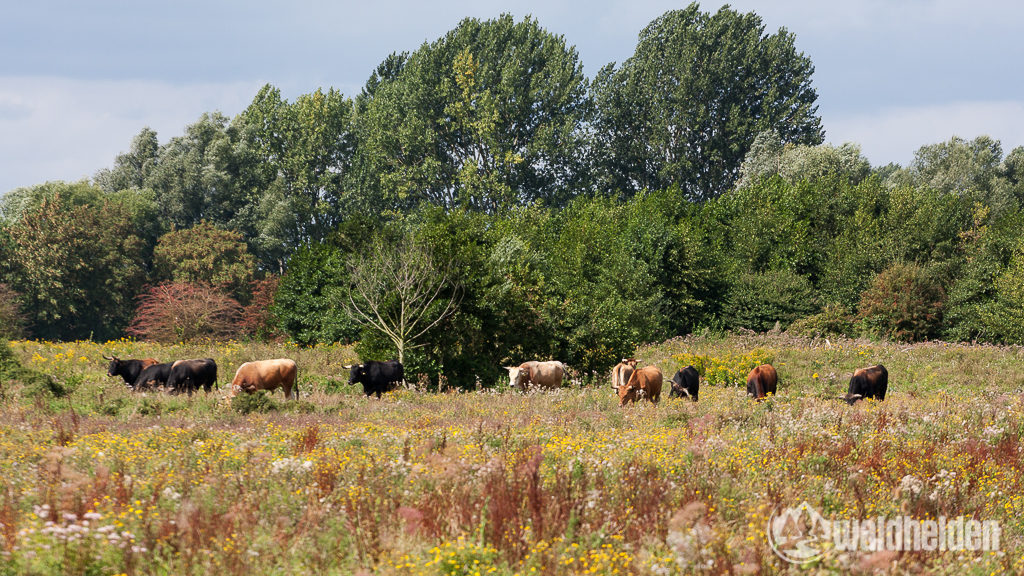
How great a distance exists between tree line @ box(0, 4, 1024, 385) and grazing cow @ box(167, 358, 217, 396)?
Answer: 16.8 feet

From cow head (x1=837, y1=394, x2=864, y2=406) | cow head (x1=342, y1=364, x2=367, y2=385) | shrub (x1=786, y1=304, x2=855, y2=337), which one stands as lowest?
cow head (x1=837, y1=394, x2=864, y2=406)

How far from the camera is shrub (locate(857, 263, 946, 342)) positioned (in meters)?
45.7

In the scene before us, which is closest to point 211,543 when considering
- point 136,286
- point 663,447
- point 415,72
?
point 663,447

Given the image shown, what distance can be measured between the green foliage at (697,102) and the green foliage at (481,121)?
18.1 ft

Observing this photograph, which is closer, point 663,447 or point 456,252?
point 663,447

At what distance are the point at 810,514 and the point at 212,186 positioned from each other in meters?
66.8

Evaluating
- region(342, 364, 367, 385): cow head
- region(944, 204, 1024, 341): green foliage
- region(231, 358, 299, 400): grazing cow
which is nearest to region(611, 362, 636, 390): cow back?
region(342, 364, 367, 385): cow head

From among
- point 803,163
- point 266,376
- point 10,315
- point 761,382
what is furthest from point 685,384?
point 803,163

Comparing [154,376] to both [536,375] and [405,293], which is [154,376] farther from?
[536,375]

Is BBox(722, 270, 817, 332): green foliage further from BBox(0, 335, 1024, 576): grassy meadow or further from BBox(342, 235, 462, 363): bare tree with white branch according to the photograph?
BBox(0, 335, 1024, 576): grassy meadow

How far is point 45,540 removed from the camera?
6434 mm

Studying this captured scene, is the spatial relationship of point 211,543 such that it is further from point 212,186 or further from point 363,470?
point 212,186

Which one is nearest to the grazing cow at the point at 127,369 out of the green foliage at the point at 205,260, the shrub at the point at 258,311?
the shrub at the point at 258,311

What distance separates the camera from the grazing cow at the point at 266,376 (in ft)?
68.7
